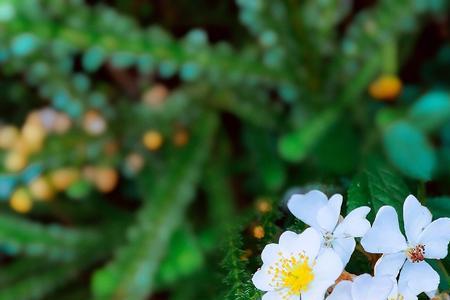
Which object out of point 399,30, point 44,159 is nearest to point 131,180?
point 44,159

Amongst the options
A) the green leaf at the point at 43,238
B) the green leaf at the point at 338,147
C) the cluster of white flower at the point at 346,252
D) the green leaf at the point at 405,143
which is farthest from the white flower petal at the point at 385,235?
the green leaf at the point at 43,238

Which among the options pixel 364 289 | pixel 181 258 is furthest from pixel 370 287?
pixel 181 258

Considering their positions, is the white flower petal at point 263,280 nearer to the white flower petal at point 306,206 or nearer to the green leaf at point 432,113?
the white flower petal at point 306,206

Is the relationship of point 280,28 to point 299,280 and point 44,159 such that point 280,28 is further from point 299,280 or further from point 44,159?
point 299,280

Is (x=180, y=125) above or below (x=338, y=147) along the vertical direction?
above

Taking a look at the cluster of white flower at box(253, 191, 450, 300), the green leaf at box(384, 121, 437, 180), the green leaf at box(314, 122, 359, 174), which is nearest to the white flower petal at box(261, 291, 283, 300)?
the cluster of white flower at box(253, 191, 450, 300)

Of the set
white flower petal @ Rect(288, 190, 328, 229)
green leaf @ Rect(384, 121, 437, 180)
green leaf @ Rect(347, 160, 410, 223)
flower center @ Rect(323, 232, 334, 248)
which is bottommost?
flower center @ Rect(323, 232, 334, 248)

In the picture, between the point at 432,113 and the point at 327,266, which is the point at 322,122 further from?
the point at 327,266

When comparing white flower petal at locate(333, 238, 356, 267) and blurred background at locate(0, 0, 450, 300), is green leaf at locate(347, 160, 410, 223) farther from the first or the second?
blurred background at locate(0, 0, 450, 300)
